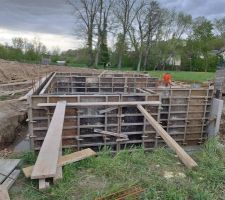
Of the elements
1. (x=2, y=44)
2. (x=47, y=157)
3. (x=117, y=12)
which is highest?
(x=117, y=12)

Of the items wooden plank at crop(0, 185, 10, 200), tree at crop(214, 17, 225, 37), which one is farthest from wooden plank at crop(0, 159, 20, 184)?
tree at crop(214, 17, 225, 37)

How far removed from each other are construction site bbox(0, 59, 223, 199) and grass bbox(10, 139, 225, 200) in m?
0.11

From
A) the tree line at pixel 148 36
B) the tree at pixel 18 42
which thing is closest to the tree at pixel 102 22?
the tree line at pixel 148 36

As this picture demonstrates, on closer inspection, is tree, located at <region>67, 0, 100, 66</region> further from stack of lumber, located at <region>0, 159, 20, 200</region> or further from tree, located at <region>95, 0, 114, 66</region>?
stack of lumber, located at <region>0, 159, 20, 200</region>

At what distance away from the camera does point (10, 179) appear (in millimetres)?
3318

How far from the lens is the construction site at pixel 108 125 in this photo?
11.2ft

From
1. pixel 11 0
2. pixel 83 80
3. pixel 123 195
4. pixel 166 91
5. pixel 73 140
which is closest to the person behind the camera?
pixel 123 195

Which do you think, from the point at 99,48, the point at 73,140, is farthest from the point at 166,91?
the point at 99,48

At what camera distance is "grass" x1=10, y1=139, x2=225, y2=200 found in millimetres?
2828

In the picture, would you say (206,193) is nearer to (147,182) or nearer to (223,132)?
(147,182)

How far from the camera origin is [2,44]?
3472 centimetres

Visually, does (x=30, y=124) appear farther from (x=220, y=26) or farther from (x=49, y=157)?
(x=220, y=26)

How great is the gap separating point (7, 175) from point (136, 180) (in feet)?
6.09

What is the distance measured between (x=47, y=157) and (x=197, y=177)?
2.03m
